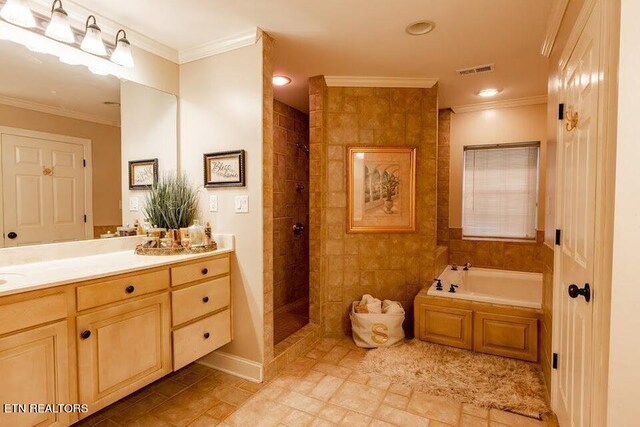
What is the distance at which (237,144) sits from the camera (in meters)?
2.22

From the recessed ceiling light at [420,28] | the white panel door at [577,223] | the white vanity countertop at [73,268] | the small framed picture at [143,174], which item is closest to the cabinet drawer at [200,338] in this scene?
the white vanity countertop at [73,268]

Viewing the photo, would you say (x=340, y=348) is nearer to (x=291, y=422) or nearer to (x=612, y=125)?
(x=291, y=422)

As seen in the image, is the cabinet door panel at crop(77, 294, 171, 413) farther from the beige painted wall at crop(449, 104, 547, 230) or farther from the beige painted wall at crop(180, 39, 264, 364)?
the beige painted wall at crop(449, 104, 547, 230)

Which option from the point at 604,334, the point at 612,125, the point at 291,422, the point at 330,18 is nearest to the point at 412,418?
the point at 291,422

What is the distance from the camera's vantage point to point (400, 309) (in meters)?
2.79

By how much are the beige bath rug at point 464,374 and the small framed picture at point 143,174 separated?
82.4 inches

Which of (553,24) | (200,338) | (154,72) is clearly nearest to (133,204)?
(154,72)

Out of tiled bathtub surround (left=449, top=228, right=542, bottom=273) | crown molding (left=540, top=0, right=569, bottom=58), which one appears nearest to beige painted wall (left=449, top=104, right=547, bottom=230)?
tiled bathtub surround (left=449, top=228, right=542, bottom=273)

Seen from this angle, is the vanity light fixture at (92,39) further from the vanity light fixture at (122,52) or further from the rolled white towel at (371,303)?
the rolled white towel at (371,303)

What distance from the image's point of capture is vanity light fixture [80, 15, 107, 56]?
1.80m

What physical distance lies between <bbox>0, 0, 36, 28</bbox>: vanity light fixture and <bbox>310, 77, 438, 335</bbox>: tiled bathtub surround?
75.6 inches

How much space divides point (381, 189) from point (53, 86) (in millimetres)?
2476

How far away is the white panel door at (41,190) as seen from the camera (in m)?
1.71

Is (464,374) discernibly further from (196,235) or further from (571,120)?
(196,235)
